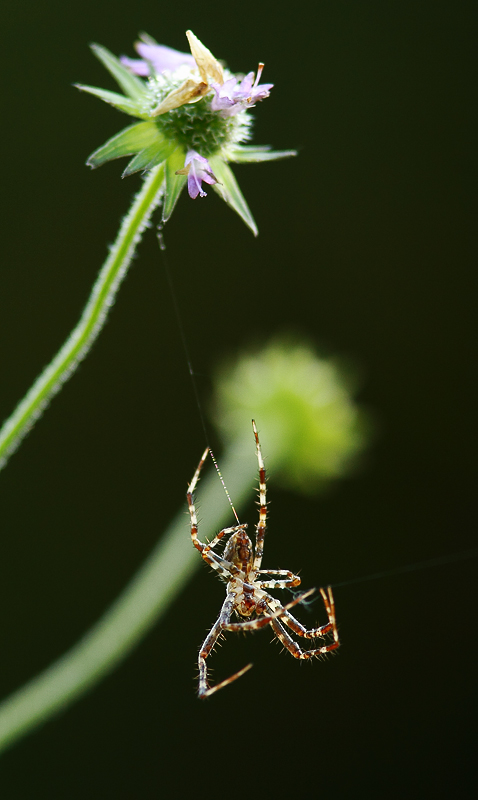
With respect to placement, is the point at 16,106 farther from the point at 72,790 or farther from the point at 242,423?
the point at 72,790

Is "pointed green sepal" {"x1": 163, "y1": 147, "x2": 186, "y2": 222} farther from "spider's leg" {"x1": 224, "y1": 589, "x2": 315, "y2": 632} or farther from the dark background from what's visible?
the dark background

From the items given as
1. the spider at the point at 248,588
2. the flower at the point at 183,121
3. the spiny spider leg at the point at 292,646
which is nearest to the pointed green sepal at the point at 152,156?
the flower at the point at 183,121

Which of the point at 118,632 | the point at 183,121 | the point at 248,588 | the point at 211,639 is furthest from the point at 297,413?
the point at 183,121

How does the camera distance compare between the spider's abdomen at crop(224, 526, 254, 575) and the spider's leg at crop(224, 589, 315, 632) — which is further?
the spider's abdomen at crop(224, 526, 254, 575)

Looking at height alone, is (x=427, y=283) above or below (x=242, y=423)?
above

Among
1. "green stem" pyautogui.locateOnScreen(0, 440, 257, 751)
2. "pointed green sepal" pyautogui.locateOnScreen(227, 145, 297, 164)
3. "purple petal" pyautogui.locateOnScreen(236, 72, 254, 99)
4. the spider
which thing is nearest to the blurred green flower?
"green stem" pyautogui.locateOnScreen(0, 440, 257, 751)

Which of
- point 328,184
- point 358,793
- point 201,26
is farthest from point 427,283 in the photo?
point 358,793

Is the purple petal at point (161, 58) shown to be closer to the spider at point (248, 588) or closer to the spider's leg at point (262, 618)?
the spider at point (248, 588)
